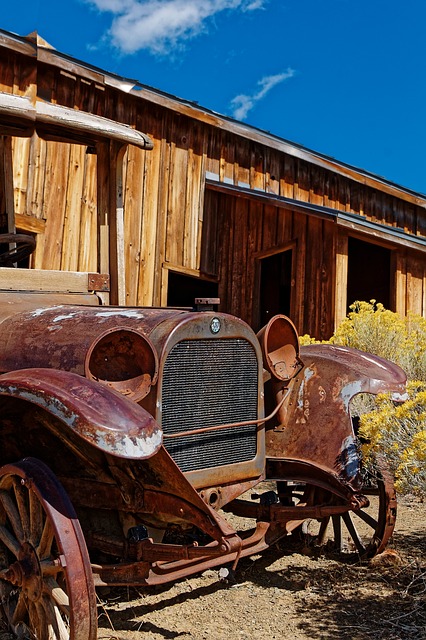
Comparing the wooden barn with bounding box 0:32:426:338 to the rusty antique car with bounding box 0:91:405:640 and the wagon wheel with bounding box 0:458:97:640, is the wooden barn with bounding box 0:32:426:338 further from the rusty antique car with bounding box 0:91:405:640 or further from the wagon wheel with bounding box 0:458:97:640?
the wagon wheel with bounding box 0:458:97:640

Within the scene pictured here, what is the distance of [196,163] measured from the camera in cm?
966

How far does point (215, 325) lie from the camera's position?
3.42m

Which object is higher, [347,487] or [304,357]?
[304,357]

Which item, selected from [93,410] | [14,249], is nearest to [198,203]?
[14,249]

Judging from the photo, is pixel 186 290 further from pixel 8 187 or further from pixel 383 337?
pixel 8 187

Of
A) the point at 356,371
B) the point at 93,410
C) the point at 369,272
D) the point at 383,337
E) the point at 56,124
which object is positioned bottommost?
the point at 93,410

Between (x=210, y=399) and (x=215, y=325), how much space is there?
1.18 feet

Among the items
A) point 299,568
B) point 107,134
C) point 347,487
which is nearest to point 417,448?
point 347,487

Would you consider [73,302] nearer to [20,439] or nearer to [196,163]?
[20,439]

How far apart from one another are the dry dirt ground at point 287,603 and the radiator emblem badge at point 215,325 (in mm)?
1391

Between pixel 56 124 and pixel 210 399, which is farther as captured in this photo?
pixel 56 124

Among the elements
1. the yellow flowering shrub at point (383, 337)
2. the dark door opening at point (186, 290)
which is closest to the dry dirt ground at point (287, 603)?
the yellow flowering shrub at point (383, 337)

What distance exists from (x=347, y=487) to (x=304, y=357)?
864mm

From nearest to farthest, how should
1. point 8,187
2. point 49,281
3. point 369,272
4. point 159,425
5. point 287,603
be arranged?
point 159,425
point 287,603
point 49,281
point 8,187
point 369,272
